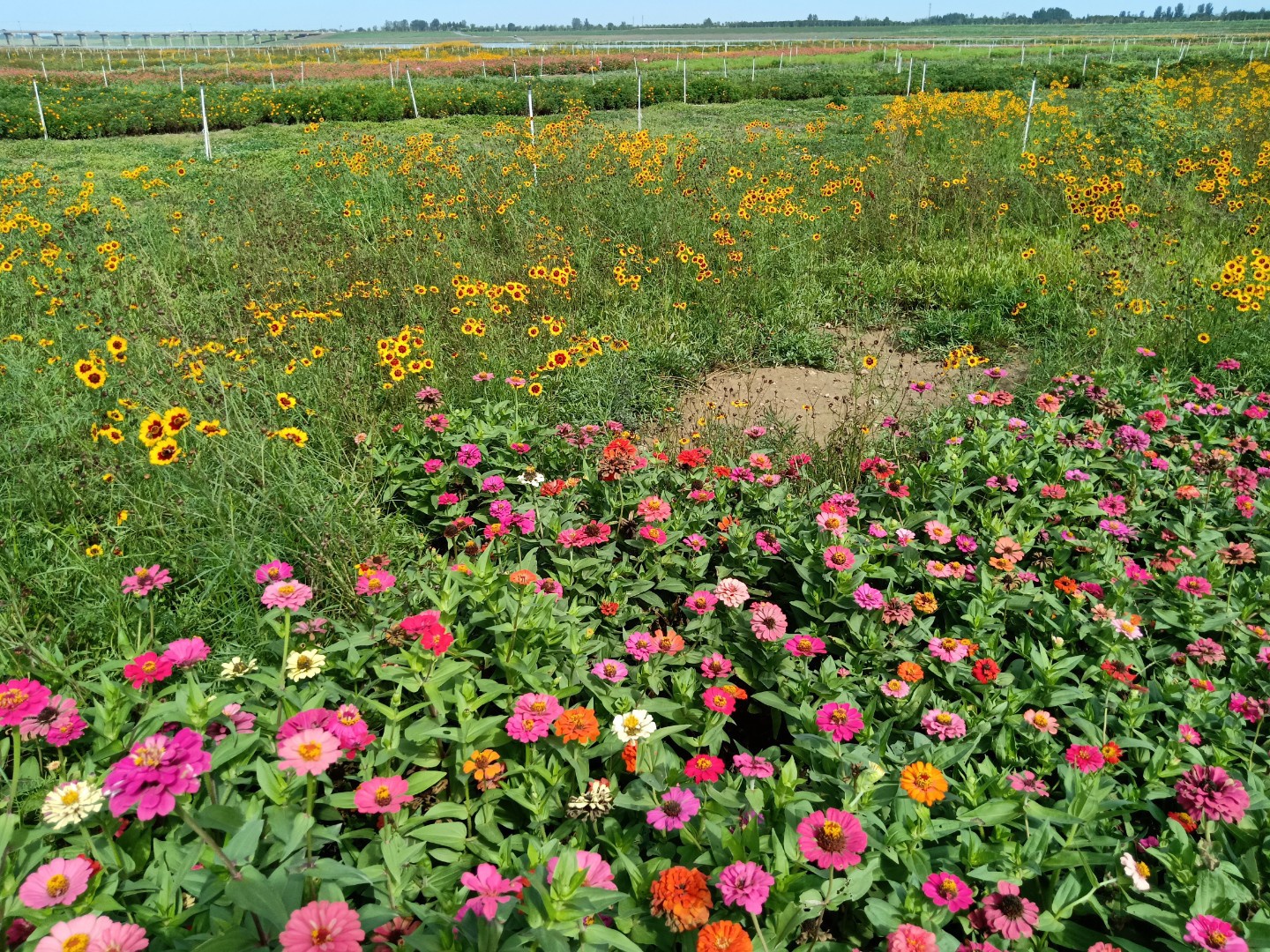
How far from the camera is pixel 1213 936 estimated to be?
120 centimetres

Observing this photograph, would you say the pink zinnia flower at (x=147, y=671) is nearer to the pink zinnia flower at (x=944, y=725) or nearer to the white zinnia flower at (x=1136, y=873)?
the pink zinnia flower at (x=944, y=725)

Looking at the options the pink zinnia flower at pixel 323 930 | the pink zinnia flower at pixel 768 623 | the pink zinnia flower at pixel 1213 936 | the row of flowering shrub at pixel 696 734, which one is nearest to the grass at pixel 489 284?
the row of flowering shrub at pixel 696 734

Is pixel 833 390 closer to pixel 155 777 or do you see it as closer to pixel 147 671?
pixel 147 671

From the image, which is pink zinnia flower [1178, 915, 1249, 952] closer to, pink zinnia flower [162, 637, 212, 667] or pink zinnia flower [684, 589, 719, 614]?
pink zinnia flower [684, 589, 719, 614]

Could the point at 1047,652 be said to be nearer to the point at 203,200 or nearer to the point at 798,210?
the point at 798,210

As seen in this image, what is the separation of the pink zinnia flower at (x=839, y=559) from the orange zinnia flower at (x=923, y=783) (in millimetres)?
805

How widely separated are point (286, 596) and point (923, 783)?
1371 millimetres

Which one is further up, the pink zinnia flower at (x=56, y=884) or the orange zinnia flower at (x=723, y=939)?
the pink zinnia flower at (x=56, y=884)

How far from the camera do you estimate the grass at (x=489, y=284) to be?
8.80ft

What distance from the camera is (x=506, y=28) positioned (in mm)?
145250

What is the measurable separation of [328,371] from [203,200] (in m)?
4.93

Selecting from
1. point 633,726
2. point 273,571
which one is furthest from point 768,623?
point 273,571

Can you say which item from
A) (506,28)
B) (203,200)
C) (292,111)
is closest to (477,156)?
(203,200)

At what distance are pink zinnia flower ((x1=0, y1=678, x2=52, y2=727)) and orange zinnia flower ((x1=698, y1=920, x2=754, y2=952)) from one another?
1.21 m
